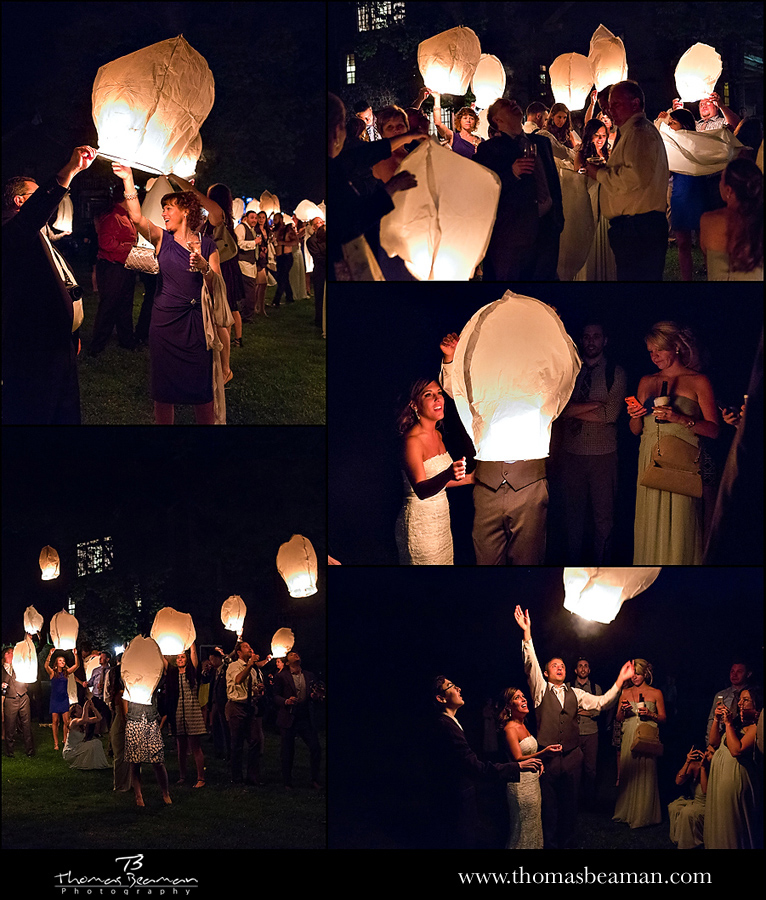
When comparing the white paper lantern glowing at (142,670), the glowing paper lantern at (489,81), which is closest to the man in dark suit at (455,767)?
the white paper lantern glowing at (142,670)

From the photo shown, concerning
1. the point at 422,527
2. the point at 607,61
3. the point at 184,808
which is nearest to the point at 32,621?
the point at 184,808

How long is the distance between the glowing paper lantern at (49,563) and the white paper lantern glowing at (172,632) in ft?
1.66

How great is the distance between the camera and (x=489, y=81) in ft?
18.7

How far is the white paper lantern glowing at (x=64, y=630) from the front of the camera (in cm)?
577

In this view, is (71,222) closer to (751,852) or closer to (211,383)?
(211,383)

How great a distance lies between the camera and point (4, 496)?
5832mm

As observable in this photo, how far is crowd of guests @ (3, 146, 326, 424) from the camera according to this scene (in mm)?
5723

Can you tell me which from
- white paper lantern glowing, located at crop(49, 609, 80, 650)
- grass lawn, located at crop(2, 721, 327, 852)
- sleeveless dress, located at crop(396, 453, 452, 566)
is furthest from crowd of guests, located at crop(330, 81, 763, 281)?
grass lawn, located at crop(2, 721, 327, 852)

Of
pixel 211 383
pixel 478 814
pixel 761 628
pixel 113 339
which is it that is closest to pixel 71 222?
pixel 113 339

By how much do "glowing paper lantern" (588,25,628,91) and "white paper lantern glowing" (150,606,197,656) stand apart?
3007mm

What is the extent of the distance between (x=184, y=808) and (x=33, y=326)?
7.42 feet

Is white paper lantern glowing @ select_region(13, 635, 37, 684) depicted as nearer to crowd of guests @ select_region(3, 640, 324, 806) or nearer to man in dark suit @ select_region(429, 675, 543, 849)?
crowd of guests @ select_region(3, 640, 324, 806)

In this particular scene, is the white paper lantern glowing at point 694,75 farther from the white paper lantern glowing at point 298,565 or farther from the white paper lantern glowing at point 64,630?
the white paper lantern glowing at point 64,630

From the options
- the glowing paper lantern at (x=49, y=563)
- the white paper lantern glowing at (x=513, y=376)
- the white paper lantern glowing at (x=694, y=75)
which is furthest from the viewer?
the glowing paper lantern at (x=49, y=563)
